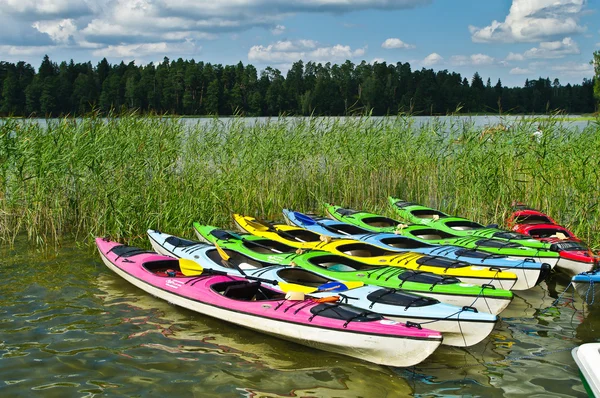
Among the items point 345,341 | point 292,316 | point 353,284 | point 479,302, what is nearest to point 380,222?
point 353,284

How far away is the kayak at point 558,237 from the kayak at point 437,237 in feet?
0.90

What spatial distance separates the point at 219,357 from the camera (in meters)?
5.17

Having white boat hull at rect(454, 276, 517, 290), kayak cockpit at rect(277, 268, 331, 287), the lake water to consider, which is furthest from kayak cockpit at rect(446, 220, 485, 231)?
kayak cockpit at rect(277, 268, 331, 287)

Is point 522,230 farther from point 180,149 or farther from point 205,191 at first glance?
point 180,149

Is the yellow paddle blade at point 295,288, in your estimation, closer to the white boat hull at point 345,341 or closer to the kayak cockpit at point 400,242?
the white boat hull at point 345,341

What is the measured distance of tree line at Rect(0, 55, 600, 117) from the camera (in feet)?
62.5

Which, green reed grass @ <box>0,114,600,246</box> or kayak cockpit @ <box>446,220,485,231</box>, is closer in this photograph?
kayak cockpit @ <box>446,220,485,231</box>

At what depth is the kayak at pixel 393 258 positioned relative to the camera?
634 cm

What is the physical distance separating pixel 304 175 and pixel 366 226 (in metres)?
2.44

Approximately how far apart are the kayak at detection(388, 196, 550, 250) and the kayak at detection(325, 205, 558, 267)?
0.15 m

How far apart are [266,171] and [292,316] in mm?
5594

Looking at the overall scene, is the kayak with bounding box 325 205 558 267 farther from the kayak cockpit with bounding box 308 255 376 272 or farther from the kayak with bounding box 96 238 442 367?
the kayak with bounding box 96 238 442 367

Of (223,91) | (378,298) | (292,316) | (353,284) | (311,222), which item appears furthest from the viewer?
(223,91)

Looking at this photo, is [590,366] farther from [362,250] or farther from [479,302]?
[362,250]
